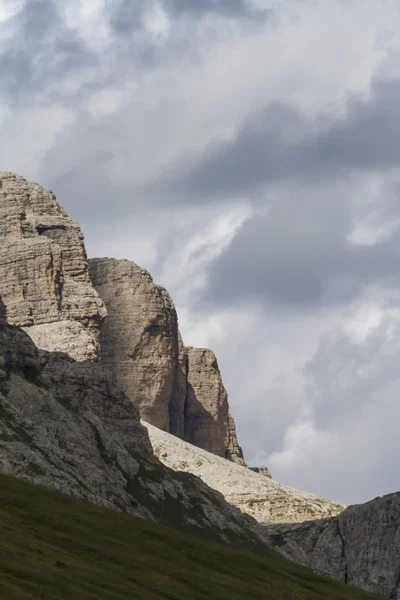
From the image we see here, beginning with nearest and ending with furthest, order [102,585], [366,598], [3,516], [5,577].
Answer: [5,577], [102,585], [3,516], [366,598]

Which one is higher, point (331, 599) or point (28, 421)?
point (28, 421)

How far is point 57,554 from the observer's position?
12681 cm

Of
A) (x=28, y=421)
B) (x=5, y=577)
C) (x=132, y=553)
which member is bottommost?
(x=5, y=577)

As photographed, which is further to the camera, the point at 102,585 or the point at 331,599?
the point at 331,599

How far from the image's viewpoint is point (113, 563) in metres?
136

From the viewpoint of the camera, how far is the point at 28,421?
650 ft

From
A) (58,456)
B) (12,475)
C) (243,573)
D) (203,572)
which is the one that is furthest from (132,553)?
(58,456)

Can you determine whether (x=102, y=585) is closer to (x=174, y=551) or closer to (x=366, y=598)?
(x=174, y=551)

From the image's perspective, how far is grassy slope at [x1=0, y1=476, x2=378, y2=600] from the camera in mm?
114625

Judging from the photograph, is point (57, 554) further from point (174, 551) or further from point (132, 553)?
point (174, 551)

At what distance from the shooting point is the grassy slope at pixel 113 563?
115 metres

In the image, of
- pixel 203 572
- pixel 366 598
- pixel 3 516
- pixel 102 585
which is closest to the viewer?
pixel 102 585

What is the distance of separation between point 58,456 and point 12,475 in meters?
19.1

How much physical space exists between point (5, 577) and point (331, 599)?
62.3 metres
